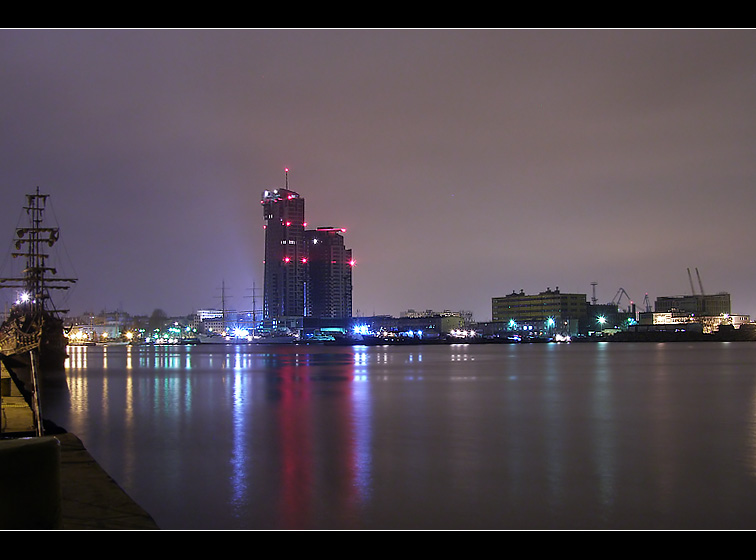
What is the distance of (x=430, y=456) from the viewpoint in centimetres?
2122

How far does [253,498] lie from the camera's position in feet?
51.2

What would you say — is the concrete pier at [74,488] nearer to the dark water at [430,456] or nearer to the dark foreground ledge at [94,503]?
the dark foreground ledge at [94,503]

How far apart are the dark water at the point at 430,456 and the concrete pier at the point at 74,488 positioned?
148 centimetres

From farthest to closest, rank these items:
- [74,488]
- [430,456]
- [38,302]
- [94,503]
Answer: [38,302] → [430,456] → [74,488] → [94,503]

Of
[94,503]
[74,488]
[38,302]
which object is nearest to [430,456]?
[74,488]

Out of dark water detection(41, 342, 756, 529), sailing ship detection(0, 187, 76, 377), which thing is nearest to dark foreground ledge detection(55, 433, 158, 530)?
dark water detection(41, 342, 756, 529)

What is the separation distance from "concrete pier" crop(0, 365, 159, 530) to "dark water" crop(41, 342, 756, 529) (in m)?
1.48

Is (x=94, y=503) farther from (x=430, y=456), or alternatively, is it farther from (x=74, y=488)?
(x=430, y=456)

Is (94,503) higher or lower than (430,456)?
higher

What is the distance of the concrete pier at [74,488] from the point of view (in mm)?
6660

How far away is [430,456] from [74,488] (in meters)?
11.2

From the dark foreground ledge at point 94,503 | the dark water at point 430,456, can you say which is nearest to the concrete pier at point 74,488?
the dark foreground ledge at point 94,503
